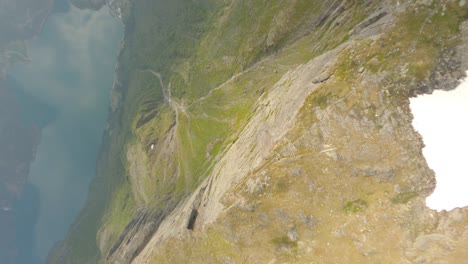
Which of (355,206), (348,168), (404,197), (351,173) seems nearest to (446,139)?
(404,197)

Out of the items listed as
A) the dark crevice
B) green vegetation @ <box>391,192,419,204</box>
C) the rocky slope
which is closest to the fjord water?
the rocky slope

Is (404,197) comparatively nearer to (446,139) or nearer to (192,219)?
(446,139)

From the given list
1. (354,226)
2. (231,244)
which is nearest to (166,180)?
(231,244)

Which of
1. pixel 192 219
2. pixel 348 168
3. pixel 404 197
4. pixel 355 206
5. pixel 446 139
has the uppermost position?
pixel 446 139

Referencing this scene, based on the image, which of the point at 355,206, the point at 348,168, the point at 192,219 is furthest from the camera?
the point at 192,219

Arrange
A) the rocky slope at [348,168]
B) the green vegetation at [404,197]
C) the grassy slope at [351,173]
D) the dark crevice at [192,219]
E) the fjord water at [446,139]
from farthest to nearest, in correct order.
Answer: the dark crevice at [192,219] < the grassy slope at [351,173] < the rocky slope at [348,168] < the green vegetation at [404,197] < the fjord water at [446,139]

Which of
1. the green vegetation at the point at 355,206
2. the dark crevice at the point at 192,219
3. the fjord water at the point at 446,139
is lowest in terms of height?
the dark crevice at the point at 192,219

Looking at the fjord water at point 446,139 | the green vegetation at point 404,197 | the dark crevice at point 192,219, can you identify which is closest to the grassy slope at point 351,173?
the green vegetation at point 404,197

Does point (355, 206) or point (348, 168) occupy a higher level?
point (348, 168)

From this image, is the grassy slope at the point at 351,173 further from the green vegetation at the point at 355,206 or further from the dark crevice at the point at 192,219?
the dark crevice at the point at 192,219
